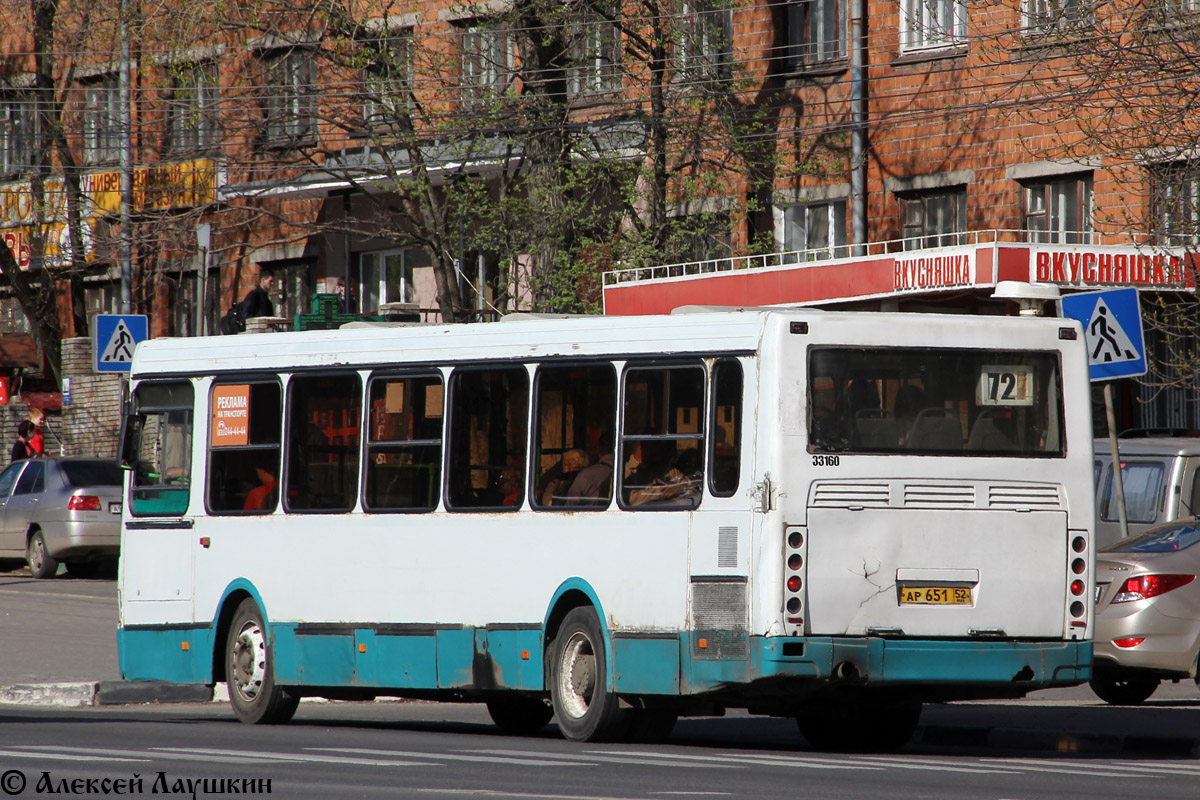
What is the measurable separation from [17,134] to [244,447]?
1145 inches

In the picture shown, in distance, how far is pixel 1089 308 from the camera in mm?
16812

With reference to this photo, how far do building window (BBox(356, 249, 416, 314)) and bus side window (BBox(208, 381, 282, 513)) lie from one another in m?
19.4

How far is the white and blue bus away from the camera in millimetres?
11797

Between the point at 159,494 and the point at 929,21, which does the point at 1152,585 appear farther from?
the point at 929,21

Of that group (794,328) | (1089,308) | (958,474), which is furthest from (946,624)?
(1089,308)

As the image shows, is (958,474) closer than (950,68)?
Yes

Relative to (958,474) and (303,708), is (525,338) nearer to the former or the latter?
(958,474)

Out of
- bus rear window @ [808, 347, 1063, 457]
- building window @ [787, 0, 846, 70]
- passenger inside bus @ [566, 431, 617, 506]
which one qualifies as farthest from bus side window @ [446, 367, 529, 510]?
building window @ [787, 0, 846, 70]

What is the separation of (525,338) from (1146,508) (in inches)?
276

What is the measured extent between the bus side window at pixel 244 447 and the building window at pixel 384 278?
19.4m

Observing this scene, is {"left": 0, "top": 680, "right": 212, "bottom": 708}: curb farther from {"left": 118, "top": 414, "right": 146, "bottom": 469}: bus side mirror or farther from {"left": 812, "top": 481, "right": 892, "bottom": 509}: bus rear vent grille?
{"left": 812, "top": 481, "right": 892, "bottom": 509}: bus rear vent grille

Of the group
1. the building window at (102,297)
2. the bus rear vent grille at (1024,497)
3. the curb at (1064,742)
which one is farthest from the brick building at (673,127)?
the bus rear vent grille at (1024,497)

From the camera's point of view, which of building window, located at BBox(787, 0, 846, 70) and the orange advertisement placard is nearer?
the orange advertisement placard

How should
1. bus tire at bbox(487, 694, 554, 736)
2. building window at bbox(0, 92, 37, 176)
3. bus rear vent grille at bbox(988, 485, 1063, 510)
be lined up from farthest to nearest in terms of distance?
1. building window at bbox(0, 92, 37, 176)
2. bus tire at bbox(487, 694, 554, 736)
3. bus rear vent grille at bbox(988, 485, 1063, 510)
